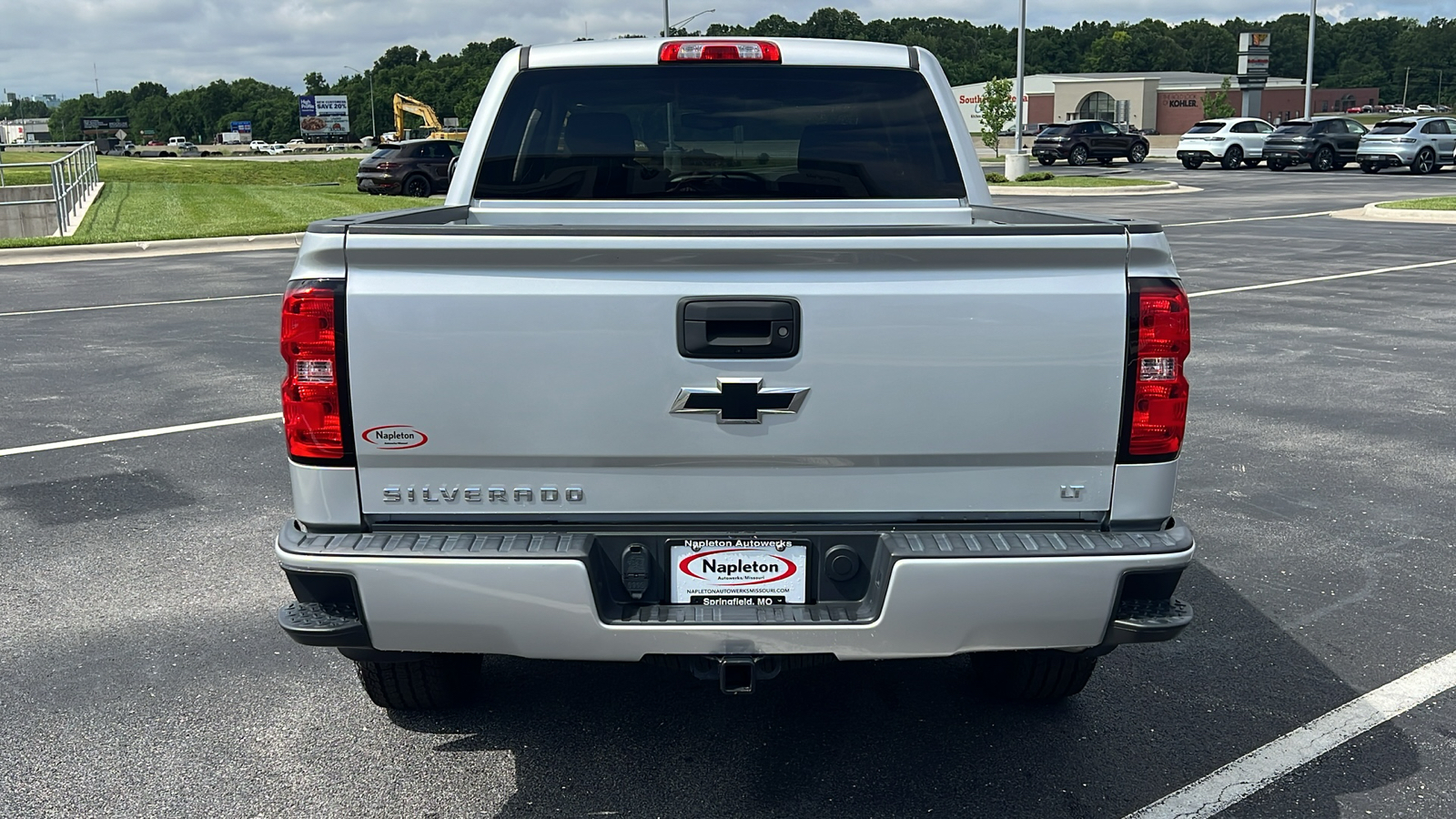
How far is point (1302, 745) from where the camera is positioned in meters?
3.80

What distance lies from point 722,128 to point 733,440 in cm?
213

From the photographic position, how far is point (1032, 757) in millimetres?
3719

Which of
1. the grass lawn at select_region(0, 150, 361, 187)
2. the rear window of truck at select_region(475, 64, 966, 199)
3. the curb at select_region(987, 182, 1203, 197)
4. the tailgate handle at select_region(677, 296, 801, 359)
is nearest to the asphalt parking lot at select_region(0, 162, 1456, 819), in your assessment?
the tailgate handle at select_region(677, 296, 801, 359)

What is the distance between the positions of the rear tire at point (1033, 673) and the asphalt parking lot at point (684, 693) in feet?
0.23

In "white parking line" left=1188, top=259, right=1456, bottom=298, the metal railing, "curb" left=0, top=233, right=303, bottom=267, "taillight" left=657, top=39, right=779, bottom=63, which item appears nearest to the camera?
"taillight" left=657, top=39, right=779, bottom=63

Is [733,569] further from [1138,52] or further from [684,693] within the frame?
[1138,52]

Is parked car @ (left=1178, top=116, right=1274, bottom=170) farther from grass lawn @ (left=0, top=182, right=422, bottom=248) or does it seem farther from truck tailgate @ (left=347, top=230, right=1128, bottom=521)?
truck tailgate @ (left=347, top=230, right=1128, bottom=521)

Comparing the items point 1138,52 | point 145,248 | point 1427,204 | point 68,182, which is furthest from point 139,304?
point 1138,52

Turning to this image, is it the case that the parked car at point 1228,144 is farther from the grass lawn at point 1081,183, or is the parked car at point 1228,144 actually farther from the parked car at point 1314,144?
the grass lawn at point 1081,183

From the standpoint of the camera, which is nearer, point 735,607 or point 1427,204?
point 735,607

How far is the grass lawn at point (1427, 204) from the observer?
79.0 feet

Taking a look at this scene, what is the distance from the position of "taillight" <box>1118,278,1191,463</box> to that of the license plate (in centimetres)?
84

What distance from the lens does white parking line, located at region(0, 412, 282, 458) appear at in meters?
7.48

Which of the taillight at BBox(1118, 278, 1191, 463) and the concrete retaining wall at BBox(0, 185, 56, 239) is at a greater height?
the taillight at BBox(1118, 278, 1191, 463)
